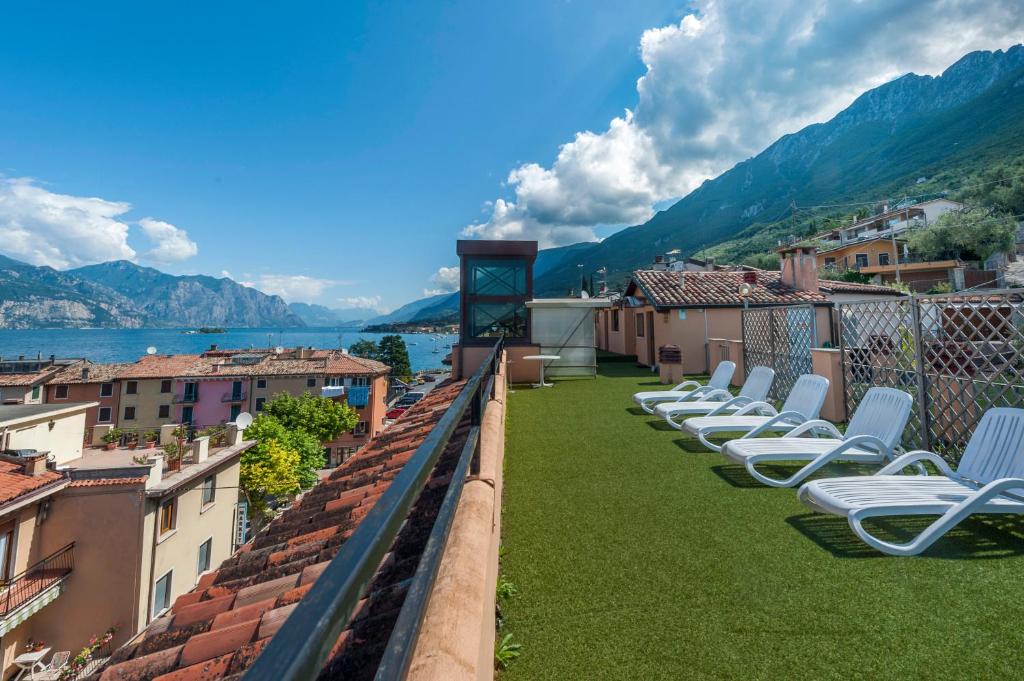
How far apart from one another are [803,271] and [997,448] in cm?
1370

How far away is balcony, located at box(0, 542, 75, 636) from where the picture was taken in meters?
11.0

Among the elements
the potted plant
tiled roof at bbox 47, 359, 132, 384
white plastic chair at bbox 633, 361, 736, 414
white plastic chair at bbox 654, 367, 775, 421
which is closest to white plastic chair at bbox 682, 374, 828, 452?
white plastic chair at bbox 654, 367, 775, 421

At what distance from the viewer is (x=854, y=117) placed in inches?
5497

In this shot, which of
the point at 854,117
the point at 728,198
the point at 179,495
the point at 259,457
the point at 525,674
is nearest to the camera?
the point at 525,674

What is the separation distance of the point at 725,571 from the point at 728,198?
174594mm

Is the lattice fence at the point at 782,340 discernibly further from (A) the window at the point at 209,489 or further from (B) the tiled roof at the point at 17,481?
(A) the window at the point at 209,489

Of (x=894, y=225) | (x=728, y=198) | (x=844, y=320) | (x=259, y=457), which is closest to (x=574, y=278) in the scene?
(x=728, y=198)

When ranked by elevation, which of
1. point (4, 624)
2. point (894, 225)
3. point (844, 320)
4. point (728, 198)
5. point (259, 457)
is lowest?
point (4, 624)

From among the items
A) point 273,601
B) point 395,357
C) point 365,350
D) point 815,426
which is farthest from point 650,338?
point 365,350

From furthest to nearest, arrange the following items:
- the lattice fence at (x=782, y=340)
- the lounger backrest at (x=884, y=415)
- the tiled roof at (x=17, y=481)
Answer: the tiled roof at (x=17, y=481) → the lattice fence at (x=782, y=340) → the lounger backrest at (x=884, y=415)

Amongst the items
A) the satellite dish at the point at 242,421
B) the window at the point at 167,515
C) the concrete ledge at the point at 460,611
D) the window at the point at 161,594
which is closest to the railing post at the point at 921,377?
the concrete ledge at the point at 460,611

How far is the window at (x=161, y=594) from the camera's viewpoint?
13484 millimetres

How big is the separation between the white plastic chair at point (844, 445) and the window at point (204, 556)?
1948 cm

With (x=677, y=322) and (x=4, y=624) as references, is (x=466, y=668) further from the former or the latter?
(x=4, y=624)
